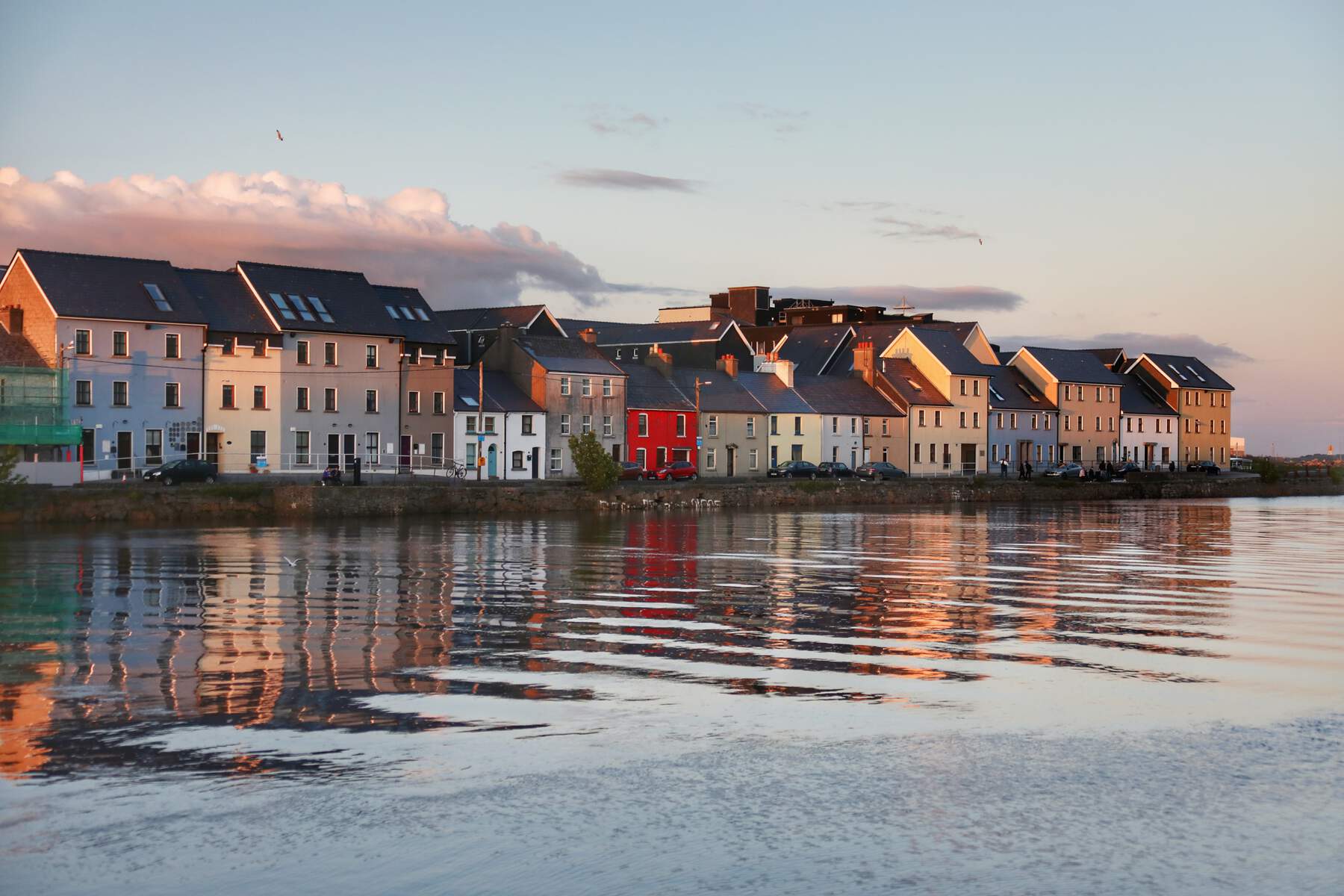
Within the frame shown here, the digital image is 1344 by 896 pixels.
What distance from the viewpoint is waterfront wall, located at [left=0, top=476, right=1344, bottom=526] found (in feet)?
188

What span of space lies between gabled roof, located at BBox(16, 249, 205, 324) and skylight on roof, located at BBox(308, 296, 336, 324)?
7016 mm

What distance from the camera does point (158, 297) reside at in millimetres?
74188

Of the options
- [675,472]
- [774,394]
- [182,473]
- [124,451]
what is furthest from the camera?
[774,394]

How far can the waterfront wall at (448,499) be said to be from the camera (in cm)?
5731

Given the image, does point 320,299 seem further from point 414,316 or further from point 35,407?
point 35,407

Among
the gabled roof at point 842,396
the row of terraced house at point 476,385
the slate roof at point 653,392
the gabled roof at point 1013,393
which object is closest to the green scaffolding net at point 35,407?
the row of terraced house at point 476,385

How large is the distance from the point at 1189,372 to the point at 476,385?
3507 inches

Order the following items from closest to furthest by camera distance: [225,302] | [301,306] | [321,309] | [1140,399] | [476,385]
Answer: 1. [225,302]
2. [301,306]
3. [321,309]
4. [476,385]
5. [1140,399]

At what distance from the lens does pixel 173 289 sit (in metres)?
75.0

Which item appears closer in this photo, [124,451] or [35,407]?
[35,407]

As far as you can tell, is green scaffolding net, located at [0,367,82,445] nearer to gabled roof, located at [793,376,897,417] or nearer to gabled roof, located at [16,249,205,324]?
gabled roof, located at [16,249,205,324]

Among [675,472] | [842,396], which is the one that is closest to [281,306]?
[675,472]

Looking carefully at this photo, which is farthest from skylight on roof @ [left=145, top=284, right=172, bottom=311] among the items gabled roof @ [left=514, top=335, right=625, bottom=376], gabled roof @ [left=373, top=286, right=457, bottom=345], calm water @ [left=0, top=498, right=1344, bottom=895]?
calm water @ [left=0, top=498, right=1344, bottom=895]

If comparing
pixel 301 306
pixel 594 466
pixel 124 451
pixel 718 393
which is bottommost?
pixel 594 466
